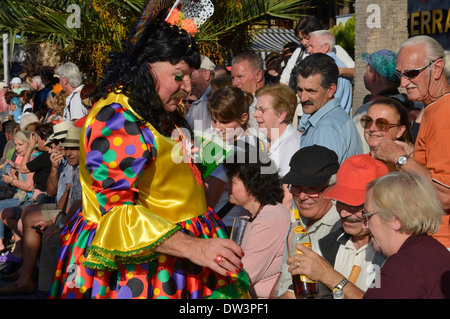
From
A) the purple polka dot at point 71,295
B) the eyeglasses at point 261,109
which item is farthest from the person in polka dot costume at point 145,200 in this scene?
the eyeglasses at point 261,109

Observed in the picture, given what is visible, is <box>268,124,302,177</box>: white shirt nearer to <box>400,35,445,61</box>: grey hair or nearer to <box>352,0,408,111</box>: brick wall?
<box>400,35,445,61</box>: grey hair

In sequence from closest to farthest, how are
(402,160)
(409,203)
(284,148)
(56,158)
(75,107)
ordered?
(409,203) < (402,160) < (284,148) < (56,158) < (75,107)

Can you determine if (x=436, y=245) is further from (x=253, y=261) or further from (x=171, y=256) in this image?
(x=253, y=261)

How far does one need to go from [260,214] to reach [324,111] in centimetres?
98

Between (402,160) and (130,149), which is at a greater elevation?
(130,149)

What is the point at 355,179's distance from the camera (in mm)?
3441

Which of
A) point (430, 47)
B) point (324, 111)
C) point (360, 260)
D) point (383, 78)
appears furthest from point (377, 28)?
point (360, 260)

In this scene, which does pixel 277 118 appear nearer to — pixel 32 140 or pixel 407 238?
pixel 407 238

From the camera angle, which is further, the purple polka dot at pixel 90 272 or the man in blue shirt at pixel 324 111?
the man in blue shirt at pixel 324 111

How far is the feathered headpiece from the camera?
9.61 feet

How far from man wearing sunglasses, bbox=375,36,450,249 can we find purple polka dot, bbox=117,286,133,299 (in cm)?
163

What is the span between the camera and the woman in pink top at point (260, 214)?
4.10 metres

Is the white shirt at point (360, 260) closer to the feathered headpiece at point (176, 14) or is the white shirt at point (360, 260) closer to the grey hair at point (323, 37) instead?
the feathered headpiece at point (176, 14)
